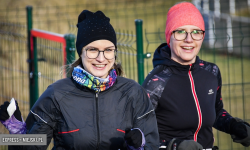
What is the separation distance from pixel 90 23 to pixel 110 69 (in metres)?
0.38

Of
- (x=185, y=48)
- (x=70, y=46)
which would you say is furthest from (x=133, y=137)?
(x=70, y=46)

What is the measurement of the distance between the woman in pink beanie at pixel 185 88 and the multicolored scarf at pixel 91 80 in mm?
558

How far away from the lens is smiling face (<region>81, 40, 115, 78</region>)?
2.85 m

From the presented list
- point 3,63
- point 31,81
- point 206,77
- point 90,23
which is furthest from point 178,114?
point 3,63

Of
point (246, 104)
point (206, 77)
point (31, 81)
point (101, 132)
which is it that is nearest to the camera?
point (101, 132)

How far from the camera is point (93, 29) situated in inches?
113

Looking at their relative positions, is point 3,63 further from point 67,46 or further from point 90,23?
point 90,23

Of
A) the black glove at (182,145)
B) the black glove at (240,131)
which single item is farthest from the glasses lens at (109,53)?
the black glove at (240,131)

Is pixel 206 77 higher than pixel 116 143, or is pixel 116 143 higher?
pixel 206 77

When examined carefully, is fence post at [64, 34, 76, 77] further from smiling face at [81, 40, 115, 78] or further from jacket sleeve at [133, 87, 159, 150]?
jacket sleeve at [133, 87, 159, 150]

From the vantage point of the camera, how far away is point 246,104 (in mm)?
8312

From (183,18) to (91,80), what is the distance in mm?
1086

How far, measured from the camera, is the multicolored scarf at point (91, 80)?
2.75m

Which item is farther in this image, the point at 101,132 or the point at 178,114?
the point at 178,114
